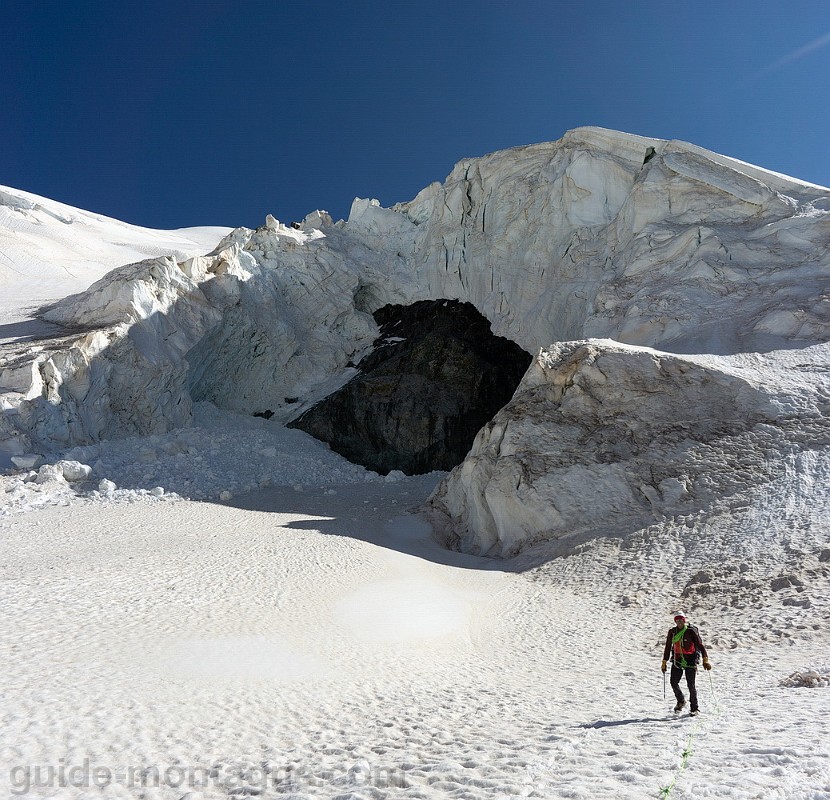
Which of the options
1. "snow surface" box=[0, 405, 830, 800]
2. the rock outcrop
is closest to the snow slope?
the rock outcrop

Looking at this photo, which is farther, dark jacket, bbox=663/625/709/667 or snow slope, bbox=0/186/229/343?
snow slope, bbox=0/186/229/343

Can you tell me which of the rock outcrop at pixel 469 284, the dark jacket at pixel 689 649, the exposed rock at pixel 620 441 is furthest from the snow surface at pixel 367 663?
the rock outcrop at pixel 469 284

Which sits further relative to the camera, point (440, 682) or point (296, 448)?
point (296, 448)

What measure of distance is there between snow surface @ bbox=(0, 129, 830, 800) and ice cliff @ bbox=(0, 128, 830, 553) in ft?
2.94

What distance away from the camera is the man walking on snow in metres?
6.04

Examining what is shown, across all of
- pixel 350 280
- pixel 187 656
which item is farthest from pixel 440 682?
pixel 350 280

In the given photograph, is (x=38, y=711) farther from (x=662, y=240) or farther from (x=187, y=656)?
(x=662, y=240)

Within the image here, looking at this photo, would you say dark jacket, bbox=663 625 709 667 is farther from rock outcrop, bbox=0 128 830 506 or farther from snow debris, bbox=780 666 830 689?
rock outcrop, bbox=0 128 830 506

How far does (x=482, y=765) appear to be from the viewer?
4.81 meters

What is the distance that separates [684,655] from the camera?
20.2 feet

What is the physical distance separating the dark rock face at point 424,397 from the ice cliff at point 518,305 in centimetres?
147

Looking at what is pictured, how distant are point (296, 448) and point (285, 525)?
30.9ft

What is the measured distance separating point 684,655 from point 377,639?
501 centimetres

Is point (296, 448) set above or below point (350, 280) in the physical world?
below
